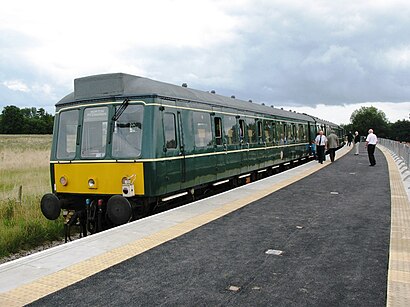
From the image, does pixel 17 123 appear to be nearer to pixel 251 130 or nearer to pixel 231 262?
pixel 251 130

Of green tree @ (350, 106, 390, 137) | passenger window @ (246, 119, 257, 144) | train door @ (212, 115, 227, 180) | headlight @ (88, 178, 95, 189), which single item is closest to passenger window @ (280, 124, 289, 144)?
passenger window @ (246, 119, 257, 144)

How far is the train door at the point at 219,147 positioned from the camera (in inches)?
428

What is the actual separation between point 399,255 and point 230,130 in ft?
23.9

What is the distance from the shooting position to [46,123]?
303 ft

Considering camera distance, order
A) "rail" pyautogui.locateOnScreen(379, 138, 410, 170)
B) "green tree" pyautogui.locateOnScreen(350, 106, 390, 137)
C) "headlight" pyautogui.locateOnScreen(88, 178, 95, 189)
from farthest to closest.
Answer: "green tree" pyautogui.locateOnScreen(350, 106, 390, 137)
"rail" pyautogui.locateOnScreen(379, 138, 410, 170)
"headlight" pyautogui.locateOnScreen(88, 178, 95, 189)

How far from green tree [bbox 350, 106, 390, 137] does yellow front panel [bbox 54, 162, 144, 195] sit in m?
134

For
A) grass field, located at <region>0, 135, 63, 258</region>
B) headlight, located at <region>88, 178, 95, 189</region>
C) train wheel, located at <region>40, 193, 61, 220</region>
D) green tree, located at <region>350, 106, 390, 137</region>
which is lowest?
grass field, located at <region>0, 135, 63, 258</region>

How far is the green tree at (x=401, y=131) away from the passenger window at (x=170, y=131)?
114 m

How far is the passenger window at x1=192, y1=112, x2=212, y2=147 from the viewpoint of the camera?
978 cm

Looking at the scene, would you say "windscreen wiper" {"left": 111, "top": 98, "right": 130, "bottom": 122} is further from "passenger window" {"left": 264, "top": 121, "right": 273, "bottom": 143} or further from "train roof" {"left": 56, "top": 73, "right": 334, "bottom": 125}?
"passenger window" {"left": 264, "top": 121, "right": 273, "bottom": 143}

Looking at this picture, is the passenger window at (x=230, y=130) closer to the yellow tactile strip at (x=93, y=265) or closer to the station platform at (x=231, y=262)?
the station platform at (x=231, y=262)

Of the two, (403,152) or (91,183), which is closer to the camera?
(91,183)

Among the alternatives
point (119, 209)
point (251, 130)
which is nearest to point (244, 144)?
point (251, 130)

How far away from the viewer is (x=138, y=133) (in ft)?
26.1
